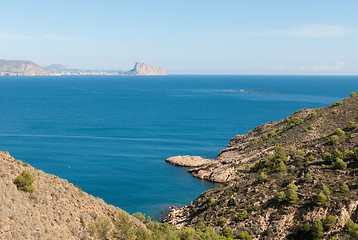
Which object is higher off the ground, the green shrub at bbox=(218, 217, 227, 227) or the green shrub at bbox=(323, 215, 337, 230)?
the green shrub at bbox=(323, 215, 337, 230)

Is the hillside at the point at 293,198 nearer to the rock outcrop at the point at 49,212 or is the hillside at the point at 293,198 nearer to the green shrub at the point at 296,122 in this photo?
the green shrub at the point at 296,122

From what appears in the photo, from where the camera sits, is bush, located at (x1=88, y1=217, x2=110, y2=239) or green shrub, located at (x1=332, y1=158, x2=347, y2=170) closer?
bush, located at (x1=88, y1=217, x2=110, y2=239)

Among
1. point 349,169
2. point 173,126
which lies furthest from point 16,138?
point 349,169

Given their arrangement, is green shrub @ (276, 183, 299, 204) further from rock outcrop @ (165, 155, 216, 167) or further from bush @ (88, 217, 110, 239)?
rock outcrop @ (165, 155, 216, 167)

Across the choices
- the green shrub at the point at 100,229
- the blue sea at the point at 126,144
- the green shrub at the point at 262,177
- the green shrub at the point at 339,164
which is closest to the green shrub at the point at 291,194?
the green shrub at the point at 262,177

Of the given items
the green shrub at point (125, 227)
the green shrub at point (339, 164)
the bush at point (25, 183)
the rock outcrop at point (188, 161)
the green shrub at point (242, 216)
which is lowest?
the rock outcrop at point (188, 161)

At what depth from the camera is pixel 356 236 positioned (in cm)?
3728

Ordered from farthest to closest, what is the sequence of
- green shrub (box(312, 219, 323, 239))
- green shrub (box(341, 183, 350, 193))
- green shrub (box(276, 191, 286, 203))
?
green shrub (box(276, 191, 286, 203)) → green shrub (box(341, 183, 350, 193)) → green shrub (box(312, 219, 323, 239))

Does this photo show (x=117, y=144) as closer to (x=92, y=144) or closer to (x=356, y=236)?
(x=92, y=144)

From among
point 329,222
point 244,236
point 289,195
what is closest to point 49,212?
point 244,236

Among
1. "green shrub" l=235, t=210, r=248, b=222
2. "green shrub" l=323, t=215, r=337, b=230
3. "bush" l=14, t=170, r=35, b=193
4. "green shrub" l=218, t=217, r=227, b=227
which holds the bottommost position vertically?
"green shrub" l=218, t=217, r=227, b=227

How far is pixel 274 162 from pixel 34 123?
124371mm

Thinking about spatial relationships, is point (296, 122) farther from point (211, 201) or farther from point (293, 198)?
point (293, 198)

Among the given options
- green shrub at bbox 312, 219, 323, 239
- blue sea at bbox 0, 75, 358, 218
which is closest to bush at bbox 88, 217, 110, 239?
green shrub at bbox 312, 219, 323, 239
